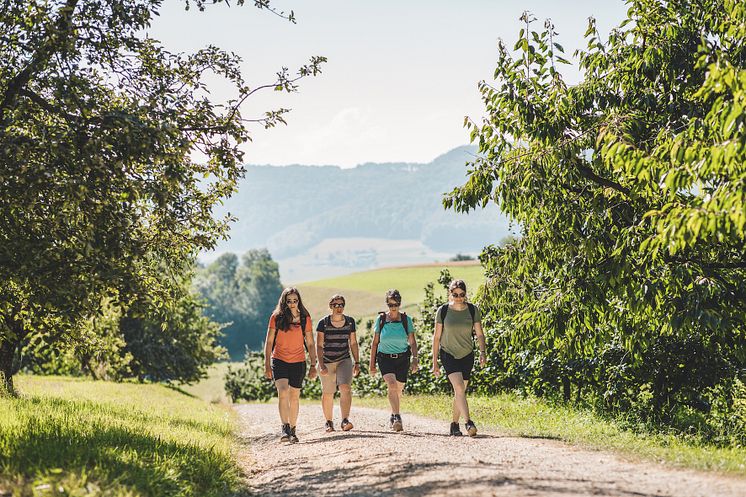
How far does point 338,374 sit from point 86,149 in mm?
4971

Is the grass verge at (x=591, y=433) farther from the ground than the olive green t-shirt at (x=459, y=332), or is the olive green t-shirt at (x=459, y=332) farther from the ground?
the olive green t-shirt at (x=459, y=332)

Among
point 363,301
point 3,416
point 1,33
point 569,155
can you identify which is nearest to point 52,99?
point 1,33

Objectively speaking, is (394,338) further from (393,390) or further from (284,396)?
(284,396)

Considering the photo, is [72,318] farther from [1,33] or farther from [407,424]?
[407,424]

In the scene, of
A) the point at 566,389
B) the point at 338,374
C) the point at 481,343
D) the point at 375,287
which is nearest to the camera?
the point at 481,343

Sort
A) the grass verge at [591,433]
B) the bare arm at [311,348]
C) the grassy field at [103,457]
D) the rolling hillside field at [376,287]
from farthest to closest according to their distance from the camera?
the rolling hillside field at [376,287], the bare arm at [311,348], the grass verge at [591,433], the grassy field at [103,457]

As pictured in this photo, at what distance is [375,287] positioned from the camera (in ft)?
343

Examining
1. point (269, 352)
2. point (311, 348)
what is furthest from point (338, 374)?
point (269, 352)

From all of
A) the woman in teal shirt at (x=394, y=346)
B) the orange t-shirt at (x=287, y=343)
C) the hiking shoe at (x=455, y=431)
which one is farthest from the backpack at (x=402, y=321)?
the hiking shoe at (x=455, y=431)

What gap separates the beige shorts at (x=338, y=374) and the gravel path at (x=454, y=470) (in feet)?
2.64

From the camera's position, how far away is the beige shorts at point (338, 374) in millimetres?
10898

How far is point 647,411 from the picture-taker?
46.0ft

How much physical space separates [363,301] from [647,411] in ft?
267

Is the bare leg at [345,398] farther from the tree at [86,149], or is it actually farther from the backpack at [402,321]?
the tree at [86,149]
